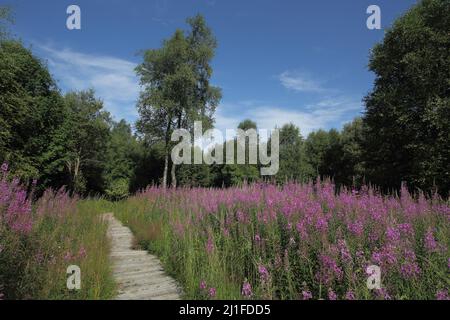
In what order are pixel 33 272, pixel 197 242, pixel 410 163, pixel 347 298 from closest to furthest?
pixel 347 298 → pixel 33 272 → pixel 197 242 → pixel 410 163

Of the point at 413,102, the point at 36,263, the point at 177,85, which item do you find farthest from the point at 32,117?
the point at 413,102

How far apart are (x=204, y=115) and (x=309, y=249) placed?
2509cm

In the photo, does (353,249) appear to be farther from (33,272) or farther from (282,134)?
(282,134)

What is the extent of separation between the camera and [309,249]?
312 centimetres

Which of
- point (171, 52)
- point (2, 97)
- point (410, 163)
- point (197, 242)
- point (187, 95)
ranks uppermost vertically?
point (171, 52)

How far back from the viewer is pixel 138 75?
27.2m

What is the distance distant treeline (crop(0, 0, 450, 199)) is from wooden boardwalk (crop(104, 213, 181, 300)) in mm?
3539

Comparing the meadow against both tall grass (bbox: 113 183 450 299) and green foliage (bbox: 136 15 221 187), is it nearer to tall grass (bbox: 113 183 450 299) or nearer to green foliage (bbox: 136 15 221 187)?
tall grass (bbox: 113 183 450 299)

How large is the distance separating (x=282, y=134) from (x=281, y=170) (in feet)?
27.0

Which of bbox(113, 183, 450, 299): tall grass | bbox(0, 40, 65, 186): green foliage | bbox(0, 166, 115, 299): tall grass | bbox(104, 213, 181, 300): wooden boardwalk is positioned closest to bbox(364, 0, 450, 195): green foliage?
bbox(113, 183, 450, 299): tall grass

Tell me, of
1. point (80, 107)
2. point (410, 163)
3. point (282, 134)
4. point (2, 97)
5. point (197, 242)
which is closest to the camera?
point (197, 242)

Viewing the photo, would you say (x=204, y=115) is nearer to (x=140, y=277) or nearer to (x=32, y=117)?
(x=32, y=117)

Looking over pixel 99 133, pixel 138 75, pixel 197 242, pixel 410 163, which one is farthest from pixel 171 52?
pixel 197 242

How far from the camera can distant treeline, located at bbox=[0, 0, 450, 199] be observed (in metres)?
15.2
